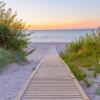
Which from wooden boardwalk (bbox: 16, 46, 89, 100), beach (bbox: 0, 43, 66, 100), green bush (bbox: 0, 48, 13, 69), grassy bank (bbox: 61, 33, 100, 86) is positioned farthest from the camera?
grassy bank (bbox: 61, 33, 100, 86)

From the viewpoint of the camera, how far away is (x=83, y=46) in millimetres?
18875

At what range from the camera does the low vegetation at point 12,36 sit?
604 inches

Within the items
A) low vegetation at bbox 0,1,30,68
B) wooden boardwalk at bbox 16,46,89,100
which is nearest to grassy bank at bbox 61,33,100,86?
low vegetation at bbox 0,1,30,68

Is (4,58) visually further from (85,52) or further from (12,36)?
(85,52)

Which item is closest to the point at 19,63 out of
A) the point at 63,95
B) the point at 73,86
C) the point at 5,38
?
the point at 5,38

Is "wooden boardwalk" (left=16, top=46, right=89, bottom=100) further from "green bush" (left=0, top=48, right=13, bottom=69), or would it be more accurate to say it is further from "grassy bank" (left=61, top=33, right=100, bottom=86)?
"grassy bank" (left=61, top=33, right=100, bottom=86)

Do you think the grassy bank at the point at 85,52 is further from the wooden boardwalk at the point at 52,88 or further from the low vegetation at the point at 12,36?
the wooden boardwalk at the point at 52,88

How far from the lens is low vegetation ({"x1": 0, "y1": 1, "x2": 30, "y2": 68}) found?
50.3 feet

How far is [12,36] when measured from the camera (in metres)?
15.5

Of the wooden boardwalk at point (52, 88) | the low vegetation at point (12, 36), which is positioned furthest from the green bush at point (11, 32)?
the wooden boardwalk at point (52, 88)

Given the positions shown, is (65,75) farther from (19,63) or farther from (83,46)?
(83,46)

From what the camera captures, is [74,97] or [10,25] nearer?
[74,97]

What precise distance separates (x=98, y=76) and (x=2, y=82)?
307cm


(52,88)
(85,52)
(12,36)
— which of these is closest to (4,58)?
(12,36)
